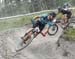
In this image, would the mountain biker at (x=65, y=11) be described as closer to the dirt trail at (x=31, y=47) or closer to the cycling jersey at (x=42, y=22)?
the dirt trail at (x=31, y=47)

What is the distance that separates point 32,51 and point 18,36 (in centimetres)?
149

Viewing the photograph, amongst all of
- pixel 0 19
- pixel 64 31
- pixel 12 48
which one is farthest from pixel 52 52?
pixel 0 19

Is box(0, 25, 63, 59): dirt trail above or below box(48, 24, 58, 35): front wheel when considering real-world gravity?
below

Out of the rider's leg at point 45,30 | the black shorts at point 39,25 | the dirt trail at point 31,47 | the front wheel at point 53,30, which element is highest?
the black shorts at point 39,25

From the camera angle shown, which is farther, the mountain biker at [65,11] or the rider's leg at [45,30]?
the mountain biker at [65,11]

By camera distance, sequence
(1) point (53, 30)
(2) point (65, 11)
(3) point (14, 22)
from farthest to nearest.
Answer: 1. (3) point (14, 22)
2. (2) point (65, 11)
3. (1) point (53, 30)

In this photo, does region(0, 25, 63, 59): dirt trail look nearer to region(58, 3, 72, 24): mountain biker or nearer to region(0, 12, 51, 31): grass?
region(58, 3, 72, 24): mountain biker

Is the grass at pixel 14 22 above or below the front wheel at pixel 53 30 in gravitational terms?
below

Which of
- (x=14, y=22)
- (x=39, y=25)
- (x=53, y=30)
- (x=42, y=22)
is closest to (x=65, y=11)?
(x=53, y=30)

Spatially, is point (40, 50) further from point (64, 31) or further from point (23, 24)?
point (23, 24)

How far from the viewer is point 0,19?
17.0 metres

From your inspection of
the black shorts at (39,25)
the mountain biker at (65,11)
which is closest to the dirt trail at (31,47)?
the black shorts at (39,25)

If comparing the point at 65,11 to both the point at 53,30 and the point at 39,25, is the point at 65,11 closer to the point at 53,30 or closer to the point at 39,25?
the point at 53,30

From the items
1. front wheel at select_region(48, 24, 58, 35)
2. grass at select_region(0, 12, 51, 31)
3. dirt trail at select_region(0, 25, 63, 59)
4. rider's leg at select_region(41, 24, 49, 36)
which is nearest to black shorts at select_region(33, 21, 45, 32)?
rider's leg at select_region(41, 24, 49, 36)
